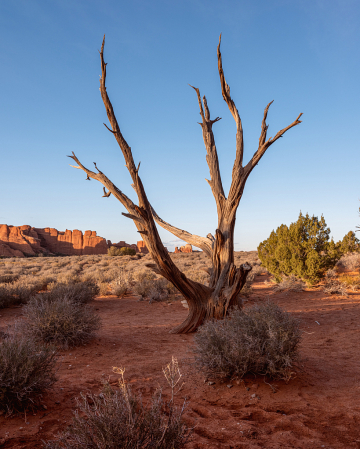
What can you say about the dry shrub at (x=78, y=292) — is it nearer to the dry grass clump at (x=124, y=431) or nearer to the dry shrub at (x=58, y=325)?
the dry shrub at (x=58, y=325)

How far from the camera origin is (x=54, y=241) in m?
79.4

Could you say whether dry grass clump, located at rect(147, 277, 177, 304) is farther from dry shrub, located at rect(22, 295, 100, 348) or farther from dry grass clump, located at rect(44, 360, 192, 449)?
dry grass clump, located at rect(44, 360, 192, 449)

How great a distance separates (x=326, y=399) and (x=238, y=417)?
3.85ft

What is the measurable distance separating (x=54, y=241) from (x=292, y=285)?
3047 inches

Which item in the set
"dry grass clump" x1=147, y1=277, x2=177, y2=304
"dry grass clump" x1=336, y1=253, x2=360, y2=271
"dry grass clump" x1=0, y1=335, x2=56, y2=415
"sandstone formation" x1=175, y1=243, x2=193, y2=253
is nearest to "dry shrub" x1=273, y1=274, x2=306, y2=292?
"dry grass clump" x1=336, y1=253, x2=360, y2=271

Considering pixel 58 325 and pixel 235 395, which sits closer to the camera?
pixel 235 395

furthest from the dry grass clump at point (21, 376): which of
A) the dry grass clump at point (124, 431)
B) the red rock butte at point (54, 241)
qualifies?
the red rock butte at point (54, 241)

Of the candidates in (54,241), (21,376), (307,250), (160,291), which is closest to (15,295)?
(160,291)

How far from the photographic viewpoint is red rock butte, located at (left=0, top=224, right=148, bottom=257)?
69.1m

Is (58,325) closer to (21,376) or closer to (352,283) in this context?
(21,376)

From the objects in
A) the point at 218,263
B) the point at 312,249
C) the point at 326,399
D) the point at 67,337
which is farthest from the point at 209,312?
the point at 312,249

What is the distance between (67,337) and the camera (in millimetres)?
5766

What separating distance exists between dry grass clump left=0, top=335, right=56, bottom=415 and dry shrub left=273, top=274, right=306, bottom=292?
11.2 meters

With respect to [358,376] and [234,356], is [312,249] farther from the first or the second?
[234,356]
